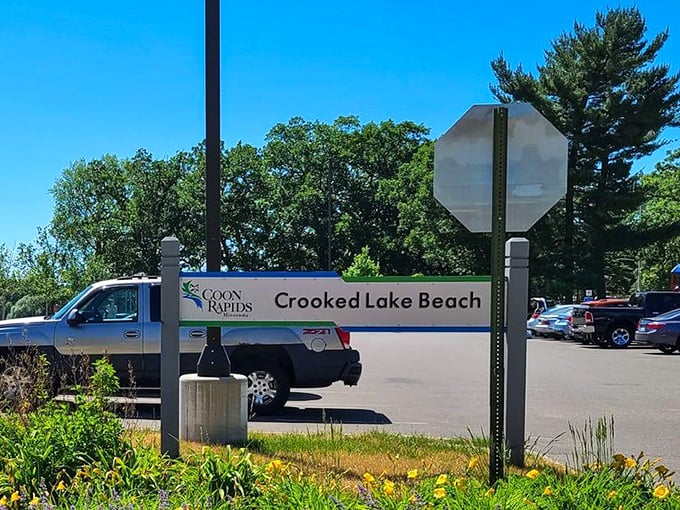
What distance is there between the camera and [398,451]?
7.21 metres

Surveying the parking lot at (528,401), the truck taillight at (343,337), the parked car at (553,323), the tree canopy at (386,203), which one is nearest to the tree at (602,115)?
the tree canopy at (386,203)

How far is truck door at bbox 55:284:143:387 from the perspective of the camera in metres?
10.3

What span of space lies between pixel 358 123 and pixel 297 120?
17.2ft

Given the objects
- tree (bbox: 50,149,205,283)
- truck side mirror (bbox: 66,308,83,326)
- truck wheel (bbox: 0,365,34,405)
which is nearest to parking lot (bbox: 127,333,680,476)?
truck side mirror (bbox: 66,308,83,326)

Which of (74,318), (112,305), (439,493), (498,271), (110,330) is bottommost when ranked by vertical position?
(439,493)

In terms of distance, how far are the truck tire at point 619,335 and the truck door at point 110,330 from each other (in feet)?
65.2

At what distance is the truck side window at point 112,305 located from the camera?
10.5 meters

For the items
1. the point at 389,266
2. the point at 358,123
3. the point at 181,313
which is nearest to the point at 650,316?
the point at 181,313

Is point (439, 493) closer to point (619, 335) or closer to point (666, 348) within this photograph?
point (666, 348)

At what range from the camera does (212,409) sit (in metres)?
7.19

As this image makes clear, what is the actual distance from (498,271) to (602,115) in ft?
134

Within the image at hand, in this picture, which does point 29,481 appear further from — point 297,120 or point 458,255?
point 297,120

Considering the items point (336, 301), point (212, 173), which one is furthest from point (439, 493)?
point (212, 173)

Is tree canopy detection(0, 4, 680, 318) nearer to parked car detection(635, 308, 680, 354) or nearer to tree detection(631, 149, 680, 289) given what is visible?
tree detection(631, 149, 680, 289)
